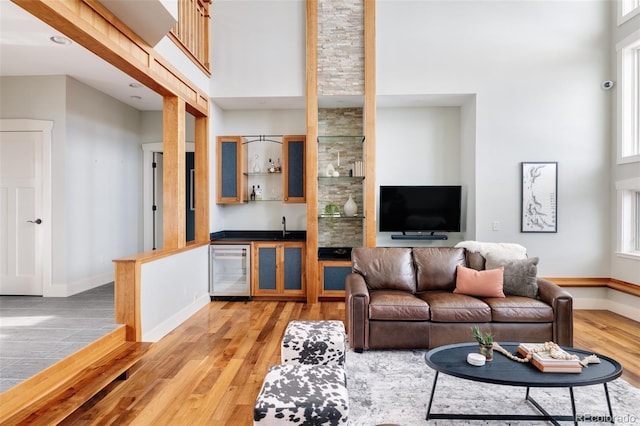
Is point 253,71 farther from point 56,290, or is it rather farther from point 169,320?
point 56,290

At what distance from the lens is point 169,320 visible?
389cm

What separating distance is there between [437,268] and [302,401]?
2.52 m

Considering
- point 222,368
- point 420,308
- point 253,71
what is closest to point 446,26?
point 253,71

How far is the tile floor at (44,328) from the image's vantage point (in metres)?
2.64

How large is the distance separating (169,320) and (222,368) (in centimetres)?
121

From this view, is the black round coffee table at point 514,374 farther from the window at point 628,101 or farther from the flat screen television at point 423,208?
the window at point 628,101

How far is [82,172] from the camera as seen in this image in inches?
201

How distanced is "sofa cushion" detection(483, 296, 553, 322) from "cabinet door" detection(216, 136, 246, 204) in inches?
147

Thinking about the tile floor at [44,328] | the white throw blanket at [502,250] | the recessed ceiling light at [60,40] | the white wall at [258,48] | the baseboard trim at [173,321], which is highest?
the white wall at [258,48]

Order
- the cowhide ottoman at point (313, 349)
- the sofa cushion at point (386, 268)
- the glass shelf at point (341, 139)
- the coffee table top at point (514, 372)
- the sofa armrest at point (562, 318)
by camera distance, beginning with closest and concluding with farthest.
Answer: the coffee table top at point (514, 372) → the cowhide ottoman at point (313, 349) → the sofa armrest at point (562, 318) → the sofa cushion at point (386, 268) → the glass shelf at point (341, 139)

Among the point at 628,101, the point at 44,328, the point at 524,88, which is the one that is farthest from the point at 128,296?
the point at 628,101

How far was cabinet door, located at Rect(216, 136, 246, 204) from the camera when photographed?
217 inches

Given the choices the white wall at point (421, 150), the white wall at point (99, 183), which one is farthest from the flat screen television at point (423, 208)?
the white wall at point (99, 183)

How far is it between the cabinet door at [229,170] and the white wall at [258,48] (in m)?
0.70
